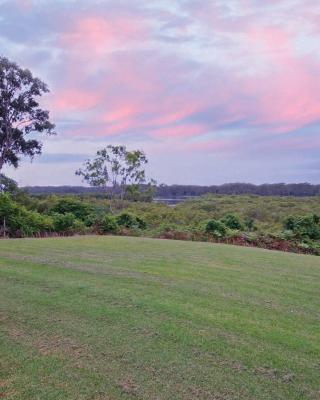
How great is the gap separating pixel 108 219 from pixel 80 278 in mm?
7823

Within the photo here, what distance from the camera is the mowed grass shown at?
3072 millimetres

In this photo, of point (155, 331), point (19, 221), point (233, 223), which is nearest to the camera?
point (155, 331)

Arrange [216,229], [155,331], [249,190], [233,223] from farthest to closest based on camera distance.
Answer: [249,190], [233,223], [216,229], [155,331]

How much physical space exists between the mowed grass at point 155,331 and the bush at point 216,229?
543 centimetres

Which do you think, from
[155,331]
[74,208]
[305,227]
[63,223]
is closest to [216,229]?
[305,227]

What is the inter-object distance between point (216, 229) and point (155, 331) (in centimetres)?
910

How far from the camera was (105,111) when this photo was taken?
1873 cm

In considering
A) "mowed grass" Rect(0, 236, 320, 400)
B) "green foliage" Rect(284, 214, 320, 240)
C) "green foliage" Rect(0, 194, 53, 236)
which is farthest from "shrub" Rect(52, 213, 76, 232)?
"green foliage" Rect(284, 214, 320, 240)

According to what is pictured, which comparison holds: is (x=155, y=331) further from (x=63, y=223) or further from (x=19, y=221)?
(x=63, y=223)

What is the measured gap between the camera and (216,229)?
12.9 m

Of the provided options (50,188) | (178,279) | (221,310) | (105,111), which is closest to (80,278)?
(178,279)

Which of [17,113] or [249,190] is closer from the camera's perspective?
[17,113]

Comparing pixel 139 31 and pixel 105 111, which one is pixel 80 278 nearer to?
pixel 139 31

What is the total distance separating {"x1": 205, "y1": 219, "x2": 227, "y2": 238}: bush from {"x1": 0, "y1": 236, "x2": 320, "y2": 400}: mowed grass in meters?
5.43
